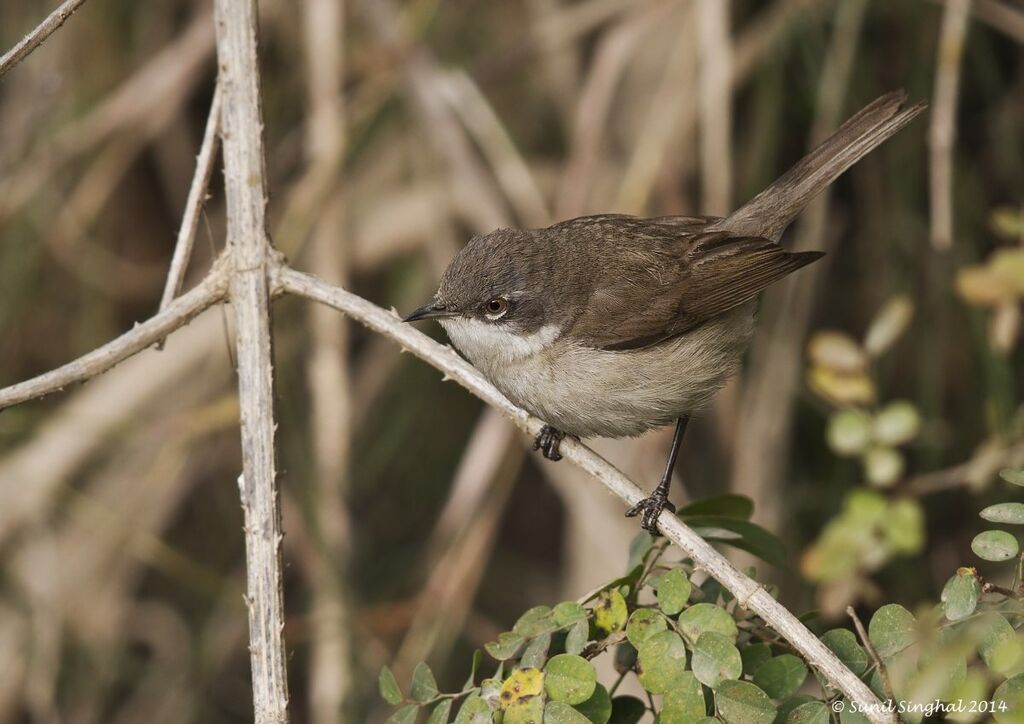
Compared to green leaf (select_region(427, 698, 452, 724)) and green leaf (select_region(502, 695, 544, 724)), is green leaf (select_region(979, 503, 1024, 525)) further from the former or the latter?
green leaf (select_region(427, 698, 452, 724))

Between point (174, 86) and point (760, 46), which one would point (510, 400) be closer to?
point (760, 46)

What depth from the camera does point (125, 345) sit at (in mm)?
2568

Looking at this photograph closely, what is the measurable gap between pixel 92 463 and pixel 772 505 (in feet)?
11.2

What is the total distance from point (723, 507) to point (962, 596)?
2.51 ft

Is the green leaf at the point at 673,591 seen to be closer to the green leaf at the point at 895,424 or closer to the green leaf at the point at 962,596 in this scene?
the green leaf at the point at 962,596

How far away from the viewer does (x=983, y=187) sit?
530 cm

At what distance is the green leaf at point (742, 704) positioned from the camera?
6.24ft

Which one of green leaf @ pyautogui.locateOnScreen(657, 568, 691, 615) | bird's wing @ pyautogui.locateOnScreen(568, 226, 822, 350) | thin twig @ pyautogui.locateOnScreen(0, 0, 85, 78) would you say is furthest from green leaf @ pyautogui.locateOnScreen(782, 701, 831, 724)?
thin twig @ pyautogui.locateOnScreen(0, 0, 85, 78)

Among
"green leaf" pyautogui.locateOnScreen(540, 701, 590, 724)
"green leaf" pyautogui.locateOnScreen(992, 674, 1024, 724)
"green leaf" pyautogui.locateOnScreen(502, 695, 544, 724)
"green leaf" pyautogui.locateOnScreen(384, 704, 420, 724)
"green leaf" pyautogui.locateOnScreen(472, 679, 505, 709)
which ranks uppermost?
"green leaf" pyautogui.locateOnScreen(384, 704, 420, 724)

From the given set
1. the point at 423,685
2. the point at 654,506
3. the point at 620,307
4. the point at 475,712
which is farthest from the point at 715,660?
the point at 620,307

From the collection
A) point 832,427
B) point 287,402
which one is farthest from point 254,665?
point 287,402

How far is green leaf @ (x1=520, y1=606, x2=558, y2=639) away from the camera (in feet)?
6.88

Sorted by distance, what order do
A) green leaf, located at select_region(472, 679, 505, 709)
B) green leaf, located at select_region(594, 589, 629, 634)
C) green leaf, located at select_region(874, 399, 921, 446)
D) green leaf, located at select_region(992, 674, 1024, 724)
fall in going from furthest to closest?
1. green leaf, located at select_region(874, 399, 921, 446)
2. green leaf, located at select_region(594, 589, 629, 634)
3. green leaf, located at select_region(472, 679, 505, 709)
4. green leaf, located at select_region(992, 674, 1024, 724)

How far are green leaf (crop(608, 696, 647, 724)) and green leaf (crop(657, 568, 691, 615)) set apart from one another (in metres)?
0.24
